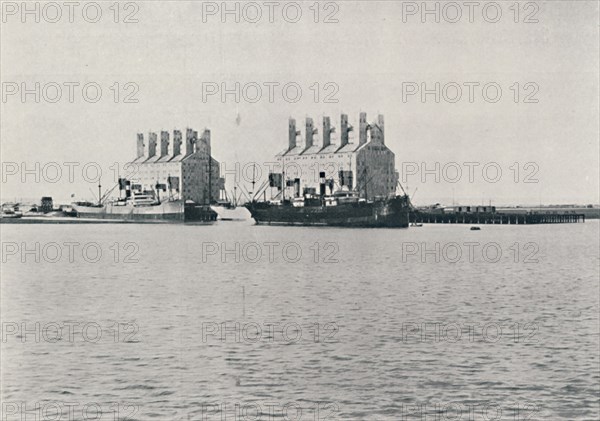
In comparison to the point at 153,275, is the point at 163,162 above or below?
above

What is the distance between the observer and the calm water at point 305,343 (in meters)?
13.1

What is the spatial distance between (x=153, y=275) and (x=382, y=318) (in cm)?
1558

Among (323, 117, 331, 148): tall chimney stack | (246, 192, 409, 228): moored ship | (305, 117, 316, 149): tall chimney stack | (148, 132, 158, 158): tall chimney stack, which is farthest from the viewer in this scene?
(323, 117, 331, 148): tall chimney stack

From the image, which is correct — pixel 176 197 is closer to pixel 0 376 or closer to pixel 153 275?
pixel 153 275

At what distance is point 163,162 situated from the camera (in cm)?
10881

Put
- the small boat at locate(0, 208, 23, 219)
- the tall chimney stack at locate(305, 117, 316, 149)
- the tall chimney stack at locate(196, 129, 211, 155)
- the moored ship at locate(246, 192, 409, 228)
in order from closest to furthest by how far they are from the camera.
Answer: the tall chimney stack at locate(196, 129, 211, 155), the moored ship at locate(246, 192, 409, 228), the small boat at locate(0, 208, 23, 219), the tall chimney stack at locate(305, 117, 316, 149)

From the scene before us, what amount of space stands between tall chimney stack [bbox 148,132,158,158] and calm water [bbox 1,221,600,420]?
66284 mm

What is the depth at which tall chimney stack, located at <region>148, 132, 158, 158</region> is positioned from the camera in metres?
102

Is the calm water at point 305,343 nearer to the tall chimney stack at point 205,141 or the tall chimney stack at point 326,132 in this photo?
the tall chimney stack at point 205,141

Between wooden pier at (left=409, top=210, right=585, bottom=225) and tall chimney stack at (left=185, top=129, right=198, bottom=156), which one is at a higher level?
tall chimney stack at (left=185, top=129, right=198, bottom=156)

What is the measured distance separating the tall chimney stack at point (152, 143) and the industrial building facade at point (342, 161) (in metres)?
17.9

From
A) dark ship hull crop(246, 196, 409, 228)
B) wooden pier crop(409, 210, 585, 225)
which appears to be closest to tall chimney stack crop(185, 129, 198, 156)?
dark ship hull crop(246, 196, 409, 228)

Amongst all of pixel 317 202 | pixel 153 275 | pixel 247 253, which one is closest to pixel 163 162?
pixel 317 202

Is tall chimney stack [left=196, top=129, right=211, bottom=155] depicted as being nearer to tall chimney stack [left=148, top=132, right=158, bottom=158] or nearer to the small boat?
tall chimney stack [left=148, top=132, right=158, bottom=158]
